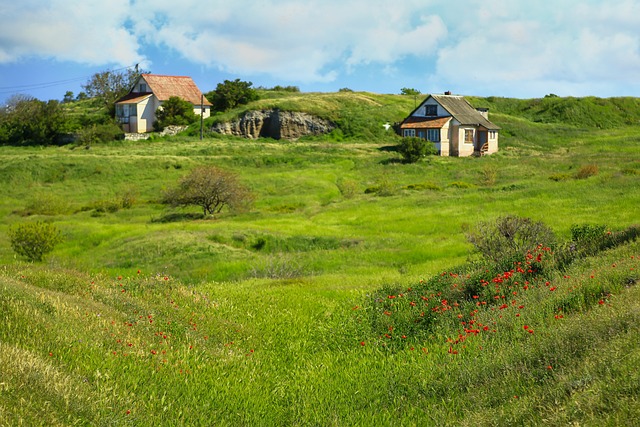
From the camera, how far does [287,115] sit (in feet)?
283

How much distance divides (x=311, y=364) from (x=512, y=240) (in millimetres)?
8550

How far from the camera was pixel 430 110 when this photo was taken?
76875 mm

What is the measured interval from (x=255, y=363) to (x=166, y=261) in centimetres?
1777

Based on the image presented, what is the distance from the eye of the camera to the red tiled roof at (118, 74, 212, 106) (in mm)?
85438

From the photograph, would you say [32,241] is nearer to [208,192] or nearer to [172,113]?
[208,192]

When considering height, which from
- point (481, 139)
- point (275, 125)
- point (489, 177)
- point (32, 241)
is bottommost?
point (32, 241)

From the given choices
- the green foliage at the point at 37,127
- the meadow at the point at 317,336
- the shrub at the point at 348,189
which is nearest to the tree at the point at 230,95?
the green foliage at the point at 37,127

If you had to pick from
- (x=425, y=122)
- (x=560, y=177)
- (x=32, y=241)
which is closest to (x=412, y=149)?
(x=425, y=122)

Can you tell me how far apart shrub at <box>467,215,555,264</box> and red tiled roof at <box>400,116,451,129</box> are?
54.2 m

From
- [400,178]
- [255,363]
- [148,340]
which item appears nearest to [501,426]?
[255,363]

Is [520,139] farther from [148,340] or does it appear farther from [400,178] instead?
[148,340]

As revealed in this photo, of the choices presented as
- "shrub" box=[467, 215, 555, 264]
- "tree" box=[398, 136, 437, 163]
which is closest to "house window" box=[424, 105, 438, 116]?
"tree" box=[398, 136, 437, 163]

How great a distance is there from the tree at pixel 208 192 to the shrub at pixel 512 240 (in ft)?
80.1

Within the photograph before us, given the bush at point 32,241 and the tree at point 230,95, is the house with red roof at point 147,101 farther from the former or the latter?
the bush at point 32,241
